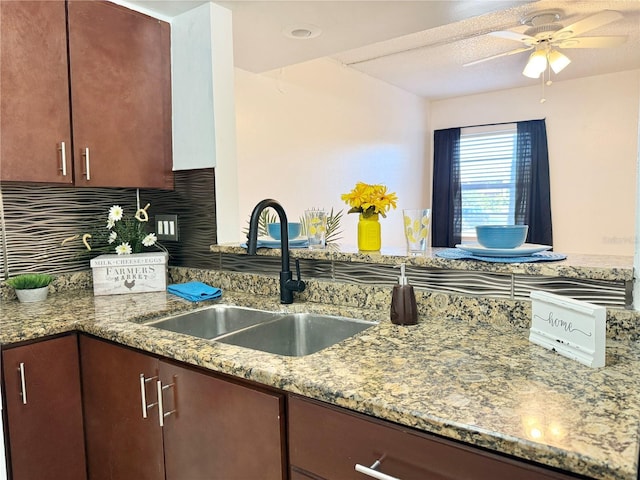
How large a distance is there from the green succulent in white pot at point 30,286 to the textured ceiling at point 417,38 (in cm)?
116

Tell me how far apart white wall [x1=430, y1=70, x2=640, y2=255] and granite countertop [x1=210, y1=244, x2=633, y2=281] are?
13.5 ft

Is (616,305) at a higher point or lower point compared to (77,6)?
lower

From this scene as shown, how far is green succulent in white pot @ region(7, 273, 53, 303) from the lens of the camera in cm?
165

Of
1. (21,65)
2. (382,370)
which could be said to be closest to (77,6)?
(21,65)

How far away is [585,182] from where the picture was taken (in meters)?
4.97

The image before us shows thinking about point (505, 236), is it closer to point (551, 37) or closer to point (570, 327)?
point (570, 327)

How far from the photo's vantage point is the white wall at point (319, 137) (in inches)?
128

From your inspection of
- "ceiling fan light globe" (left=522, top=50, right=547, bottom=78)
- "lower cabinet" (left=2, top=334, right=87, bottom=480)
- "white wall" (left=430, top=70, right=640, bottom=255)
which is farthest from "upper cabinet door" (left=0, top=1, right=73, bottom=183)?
"white wall" (left=430, top=70, right=640, bottom=255)

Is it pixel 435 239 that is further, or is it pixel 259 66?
pixel 435 239

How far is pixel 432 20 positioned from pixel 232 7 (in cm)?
88

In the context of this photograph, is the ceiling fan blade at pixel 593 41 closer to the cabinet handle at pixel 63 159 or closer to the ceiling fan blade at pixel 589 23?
the ceiling fan blade at pixel 589 23

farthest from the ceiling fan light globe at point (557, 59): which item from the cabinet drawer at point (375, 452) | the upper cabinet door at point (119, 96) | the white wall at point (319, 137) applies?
the cabinet drawer at point (375, 452)

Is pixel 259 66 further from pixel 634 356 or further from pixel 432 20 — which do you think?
pixel 634 356

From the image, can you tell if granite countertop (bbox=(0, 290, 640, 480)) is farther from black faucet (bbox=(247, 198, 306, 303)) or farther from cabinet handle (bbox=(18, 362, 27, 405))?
black faucet (bbox=(247, 198, 306, 303))
